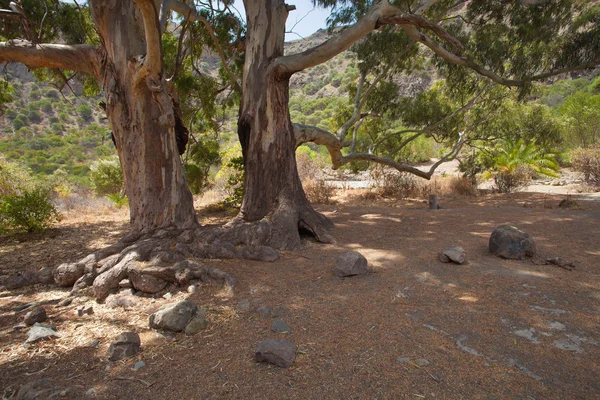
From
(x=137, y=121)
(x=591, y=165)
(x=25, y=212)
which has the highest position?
(x=137, y=121)

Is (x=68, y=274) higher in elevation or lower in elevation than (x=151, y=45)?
lower

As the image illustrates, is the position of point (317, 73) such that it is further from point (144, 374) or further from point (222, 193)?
point (144, 374)

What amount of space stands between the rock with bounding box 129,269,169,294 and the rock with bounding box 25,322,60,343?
0.69 m

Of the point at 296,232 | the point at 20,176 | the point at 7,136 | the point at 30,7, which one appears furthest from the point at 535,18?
the point at 7,136

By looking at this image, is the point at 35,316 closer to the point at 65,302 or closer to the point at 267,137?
the point at 65,302

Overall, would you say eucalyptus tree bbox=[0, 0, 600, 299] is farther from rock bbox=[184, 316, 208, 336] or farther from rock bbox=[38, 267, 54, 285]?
rock bbox=[184, 316, 208, 336]

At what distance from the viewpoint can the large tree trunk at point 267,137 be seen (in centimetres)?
446

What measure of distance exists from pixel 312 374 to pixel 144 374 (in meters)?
0.87

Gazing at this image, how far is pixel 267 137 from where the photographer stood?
→ 4500 millimetres

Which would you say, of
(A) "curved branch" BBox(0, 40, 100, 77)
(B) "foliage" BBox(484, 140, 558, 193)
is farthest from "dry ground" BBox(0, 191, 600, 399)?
(B) "foliage" BBox(484, 140, 558, 193)

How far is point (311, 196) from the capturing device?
9.10 meters

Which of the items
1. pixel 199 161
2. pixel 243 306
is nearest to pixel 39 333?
pixel 243 306

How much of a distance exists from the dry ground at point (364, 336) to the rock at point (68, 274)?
101 mm

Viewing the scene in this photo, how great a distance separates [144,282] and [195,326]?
35.4 inches
